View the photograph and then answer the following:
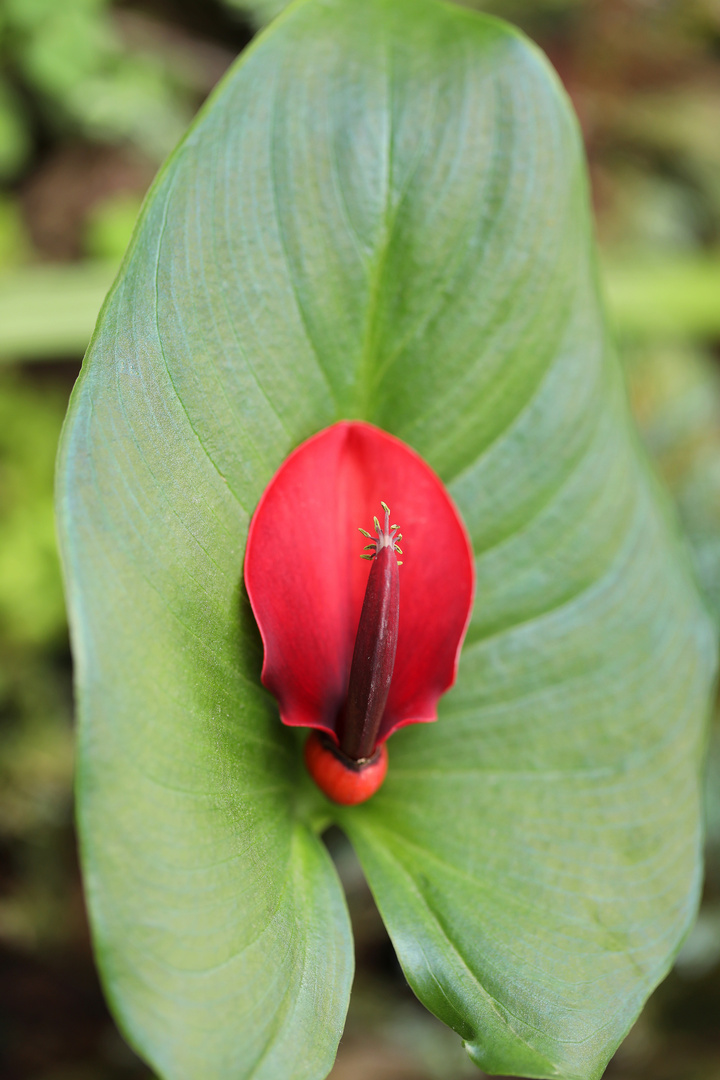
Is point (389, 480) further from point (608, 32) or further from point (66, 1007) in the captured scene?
point (608, 32)

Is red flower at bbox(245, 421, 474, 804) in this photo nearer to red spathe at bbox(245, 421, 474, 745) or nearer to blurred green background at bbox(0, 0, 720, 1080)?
red spathe at bbox(245, 421, 474, 745)

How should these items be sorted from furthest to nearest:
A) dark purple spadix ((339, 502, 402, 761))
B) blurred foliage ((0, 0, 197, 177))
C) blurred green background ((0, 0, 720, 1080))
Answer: blurred foliage ((0, 0, 197, 177)) → blurred green background ((0, 0, 720, 1080)) → dark purple spadix ((339, 502, 402, 761))

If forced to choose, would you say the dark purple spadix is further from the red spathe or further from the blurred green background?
the blurred green background

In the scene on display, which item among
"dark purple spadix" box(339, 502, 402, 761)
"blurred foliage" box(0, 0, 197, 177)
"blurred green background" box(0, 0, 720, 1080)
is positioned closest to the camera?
"dark purple spadix" box(339, 502, 402, 761)

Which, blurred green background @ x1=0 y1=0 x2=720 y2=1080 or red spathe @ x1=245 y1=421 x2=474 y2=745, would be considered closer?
red spathe @ x1=245 y1=421 x2=474 y2=745

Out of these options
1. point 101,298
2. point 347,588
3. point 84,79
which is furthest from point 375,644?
point 84,79

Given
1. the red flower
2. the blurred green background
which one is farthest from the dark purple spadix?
the blurred green background

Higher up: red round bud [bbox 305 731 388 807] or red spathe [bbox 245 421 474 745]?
red spathe [bbox 245 421 474 745]

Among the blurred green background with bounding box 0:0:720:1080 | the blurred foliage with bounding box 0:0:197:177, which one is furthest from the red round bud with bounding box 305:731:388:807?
the blurred foliage with bounding box 0:0:197:177

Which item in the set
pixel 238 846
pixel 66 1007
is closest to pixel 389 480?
pixel 238 846
